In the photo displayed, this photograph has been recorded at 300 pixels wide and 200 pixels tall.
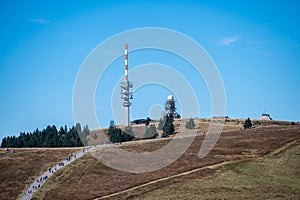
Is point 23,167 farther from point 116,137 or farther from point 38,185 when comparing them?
point 116,137

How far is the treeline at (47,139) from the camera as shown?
4624 inches

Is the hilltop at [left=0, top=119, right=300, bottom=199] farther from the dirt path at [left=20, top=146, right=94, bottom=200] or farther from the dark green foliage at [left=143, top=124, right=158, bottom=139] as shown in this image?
the dark green foliage at [left=143, top=124, right=158, bottom=139]

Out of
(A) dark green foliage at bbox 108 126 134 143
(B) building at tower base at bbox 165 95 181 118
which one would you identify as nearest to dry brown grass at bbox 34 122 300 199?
(A) dark green foliage at bbox 108 126 134 143

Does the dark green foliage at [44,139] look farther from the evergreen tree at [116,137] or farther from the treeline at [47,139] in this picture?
the evergreen tree at [116,137]

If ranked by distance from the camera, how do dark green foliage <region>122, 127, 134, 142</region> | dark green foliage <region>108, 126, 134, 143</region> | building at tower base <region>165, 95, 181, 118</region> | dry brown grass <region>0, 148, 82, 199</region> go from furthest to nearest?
building at tower base <region>165, 95, 181, 118</region>
dark green foliage <region>122, 127, 134, 142</region>
dark green foliage <region>108, 126, 134, 143</region>
dry brown grass <region>0, 148, 82, 199</region>

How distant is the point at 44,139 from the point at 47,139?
1.43 m

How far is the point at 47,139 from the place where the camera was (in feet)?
396

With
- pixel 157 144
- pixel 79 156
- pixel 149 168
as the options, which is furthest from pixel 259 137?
pixel 79 156

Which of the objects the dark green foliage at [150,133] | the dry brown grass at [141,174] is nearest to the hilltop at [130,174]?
the dry brown grass at [141,174]

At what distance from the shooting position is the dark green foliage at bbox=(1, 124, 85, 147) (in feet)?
385

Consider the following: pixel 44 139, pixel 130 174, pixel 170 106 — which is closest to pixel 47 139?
pixel 44 139

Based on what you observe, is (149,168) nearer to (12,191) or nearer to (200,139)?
(12,191)

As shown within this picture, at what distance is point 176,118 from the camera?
6860 inches

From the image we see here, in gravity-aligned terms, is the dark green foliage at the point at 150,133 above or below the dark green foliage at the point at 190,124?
below
